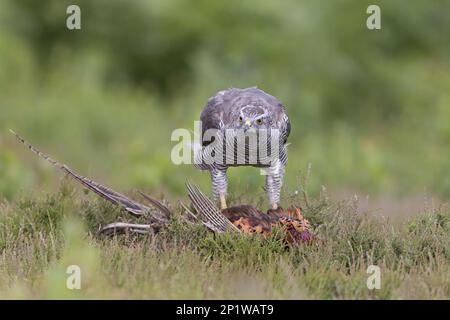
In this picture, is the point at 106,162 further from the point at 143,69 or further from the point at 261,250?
the point at 261,250

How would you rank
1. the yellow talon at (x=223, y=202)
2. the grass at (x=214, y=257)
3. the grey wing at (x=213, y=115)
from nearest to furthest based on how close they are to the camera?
1. the grass at (x=214, y=257)
2. the grey wing at (x=213, y=115)
3. the yellow talon at (x=223, y=202)

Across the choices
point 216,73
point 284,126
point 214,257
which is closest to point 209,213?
point 214,257

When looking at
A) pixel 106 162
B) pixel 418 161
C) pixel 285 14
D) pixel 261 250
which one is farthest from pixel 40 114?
pixel 261 250

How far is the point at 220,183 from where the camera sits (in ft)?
19.6

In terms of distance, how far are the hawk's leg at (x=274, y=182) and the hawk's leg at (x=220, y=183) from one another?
30 centimetres

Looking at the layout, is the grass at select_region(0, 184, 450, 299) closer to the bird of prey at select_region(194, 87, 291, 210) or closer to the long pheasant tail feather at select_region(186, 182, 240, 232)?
the long pheasant tail feather at select_region(186, 182, 240, 232)

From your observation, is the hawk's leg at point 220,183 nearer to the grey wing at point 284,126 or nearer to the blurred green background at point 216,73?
the grey wing at point 284,126

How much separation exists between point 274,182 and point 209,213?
0.59m

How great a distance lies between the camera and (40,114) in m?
13.0

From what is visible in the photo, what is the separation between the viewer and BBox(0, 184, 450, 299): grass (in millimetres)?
4691

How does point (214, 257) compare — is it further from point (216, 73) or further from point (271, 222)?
point (216, 73)

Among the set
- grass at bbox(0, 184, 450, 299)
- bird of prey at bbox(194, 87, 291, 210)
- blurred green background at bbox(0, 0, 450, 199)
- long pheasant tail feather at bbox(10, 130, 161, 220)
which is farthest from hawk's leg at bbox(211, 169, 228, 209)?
blurred green background at bbox(0, 0, 450, 199)

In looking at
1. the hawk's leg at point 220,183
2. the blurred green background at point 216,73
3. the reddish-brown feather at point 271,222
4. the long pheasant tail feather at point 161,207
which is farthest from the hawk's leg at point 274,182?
the blurred green background at point 216,73

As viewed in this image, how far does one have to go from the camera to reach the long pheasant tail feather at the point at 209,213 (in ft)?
17.9
